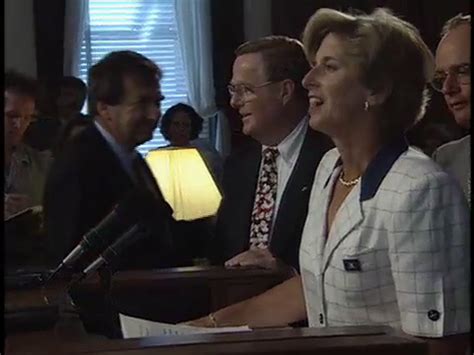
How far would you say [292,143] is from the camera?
1344mm

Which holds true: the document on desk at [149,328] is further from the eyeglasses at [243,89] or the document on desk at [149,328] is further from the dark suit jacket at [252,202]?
Answer: the eyeglasses at [243,89]

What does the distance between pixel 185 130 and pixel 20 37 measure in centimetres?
24

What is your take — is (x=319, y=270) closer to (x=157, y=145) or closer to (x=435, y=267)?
(x=435, y=267)

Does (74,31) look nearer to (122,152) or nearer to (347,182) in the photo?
(122,152)

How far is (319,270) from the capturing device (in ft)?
4.28

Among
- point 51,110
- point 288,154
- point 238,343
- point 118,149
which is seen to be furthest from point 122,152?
point 238,343

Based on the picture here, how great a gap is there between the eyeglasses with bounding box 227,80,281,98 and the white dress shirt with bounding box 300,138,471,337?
178 millimetres

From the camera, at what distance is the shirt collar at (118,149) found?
1.31 meters

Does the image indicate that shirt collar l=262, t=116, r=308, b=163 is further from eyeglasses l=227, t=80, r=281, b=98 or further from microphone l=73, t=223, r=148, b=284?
microphone l=73, t=223, r=148, b=284

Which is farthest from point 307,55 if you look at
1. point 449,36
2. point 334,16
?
point 449,36

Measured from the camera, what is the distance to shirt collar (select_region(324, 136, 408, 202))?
129 centimetres

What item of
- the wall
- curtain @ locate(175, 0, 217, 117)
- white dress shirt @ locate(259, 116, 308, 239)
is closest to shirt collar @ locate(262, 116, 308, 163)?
white dress shirt @ locate(259, 116, 308, 239)

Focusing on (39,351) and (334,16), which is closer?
(39,351)

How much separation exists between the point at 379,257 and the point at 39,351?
43 cm
